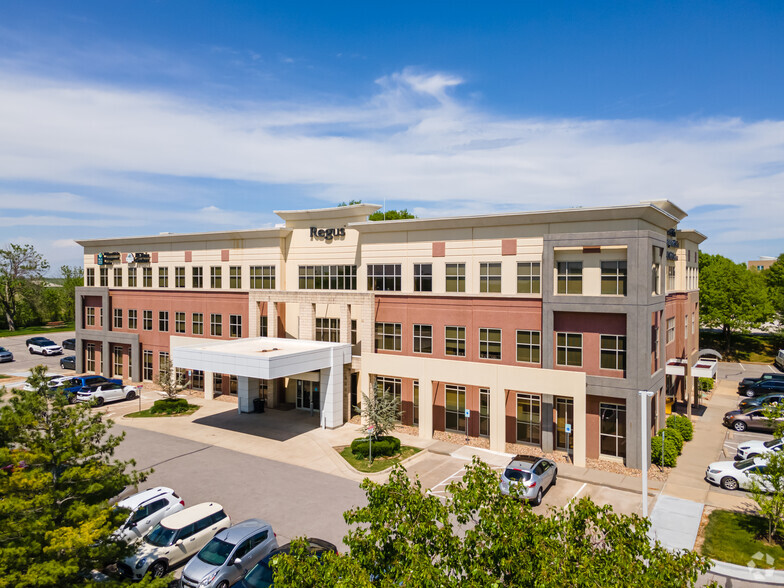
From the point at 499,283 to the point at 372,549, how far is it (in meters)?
24.4

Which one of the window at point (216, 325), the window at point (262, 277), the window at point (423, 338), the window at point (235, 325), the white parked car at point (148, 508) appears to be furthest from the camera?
the window at point (216, 325)

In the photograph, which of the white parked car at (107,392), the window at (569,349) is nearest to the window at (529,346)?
the window at (569,349)

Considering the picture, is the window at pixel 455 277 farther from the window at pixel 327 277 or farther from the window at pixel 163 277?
the window at pixel 163 277

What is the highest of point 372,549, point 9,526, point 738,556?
point 372,549

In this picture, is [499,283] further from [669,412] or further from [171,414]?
[171,414]

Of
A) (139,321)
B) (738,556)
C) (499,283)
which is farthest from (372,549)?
(139,321)

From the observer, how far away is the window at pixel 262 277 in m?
42.8

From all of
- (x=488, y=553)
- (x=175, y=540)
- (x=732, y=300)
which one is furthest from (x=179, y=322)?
(x=732, y=300)

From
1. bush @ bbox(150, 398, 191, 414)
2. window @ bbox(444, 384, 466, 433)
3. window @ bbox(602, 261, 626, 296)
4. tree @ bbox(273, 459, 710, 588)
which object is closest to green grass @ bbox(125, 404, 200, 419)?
bush @ bbox(150, 398, 191, 414)

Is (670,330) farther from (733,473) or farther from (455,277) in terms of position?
(455,277)

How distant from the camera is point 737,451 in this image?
2995cm

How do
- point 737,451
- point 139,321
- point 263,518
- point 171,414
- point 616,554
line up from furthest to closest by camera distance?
point 139,321, point 171,414, point 737,451, point 263,518, point 616,554

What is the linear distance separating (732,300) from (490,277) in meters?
48.0

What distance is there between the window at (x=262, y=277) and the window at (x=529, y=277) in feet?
69.1
